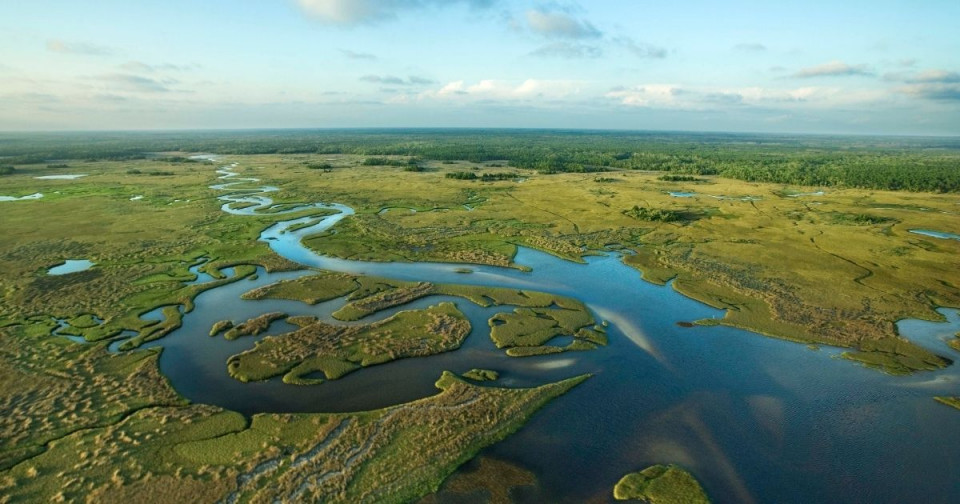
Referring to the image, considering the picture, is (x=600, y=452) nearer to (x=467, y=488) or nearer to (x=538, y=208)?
(x=467, y=488)

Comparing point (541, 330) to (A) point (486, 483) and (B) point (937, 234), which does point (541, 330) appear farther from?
(B) point (937, 234)

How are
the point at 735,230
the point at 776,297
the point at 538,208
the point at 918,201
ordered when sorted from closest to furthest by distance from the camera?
the point at 776,297 < the point at 735,230 < the point at 538,208 < the point at 918,201

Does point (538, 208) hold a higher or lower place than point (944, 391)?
higher

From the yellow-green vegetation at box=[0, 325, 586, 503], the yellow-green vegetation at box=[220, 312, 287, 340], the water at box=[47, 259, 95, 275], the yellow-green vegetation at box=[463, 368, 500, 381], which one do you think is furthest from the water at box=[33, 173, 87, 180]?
the yellow-green vegetation at box=[463, 368, 500, 381]

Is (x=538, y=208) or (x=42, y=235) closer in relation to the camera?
(x=42, y=235)

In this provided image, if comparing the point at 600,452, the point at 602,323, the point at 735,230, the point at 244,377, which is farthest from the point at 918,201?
the point at 244,377

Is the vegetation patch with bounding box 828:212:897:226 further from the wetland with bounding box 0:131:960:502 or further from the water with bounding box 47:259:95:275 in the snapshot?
the water with bounding box 47:259:95:275
